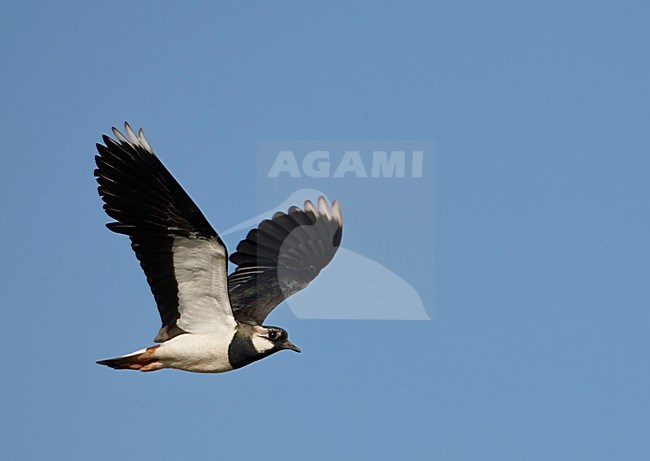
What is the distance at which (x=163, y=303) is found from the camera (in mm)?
14484

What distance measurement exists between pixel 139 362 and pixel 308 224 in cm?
381

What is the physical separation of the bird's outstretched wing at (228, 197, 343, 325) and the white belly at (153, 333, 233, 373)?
1965 mm

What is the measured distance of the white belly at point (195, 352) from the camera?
14422 mm

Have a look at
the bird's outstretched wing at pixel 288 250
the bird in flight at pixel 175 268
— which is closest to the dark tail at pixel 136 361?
the bird in flight at pixel 175 268

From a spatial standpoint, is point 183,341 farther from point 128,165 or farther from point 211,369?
point 128,165

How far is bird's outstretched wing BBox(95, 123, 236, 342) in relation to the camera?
1393 centimetres

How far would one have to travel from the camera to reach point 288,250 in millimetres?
17344

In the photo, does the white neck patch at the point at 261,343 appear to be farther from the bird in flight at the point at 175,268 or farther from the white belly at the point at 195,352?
the white belly at the point at 195,352

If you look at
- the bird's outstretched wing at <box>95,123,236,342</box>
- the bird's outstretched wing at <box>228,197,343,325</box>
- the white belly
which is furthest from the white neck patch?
the bird's outstretched wing at <box>228,197,343,325</box>

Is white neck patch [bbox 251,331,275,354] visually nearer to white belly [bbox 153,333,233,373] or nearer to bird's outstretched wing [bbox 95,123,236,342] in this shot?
white belly [bbox 153,333,233,373]

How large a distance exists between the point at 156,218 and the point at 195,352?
151 cm

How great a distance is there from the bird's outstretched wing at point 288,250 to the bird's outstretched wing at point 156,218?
2321mm

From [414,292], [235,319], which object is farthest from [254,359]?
[414,292]

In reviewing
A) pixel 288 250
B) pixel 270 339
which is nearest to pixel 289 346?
pixel 270 339
